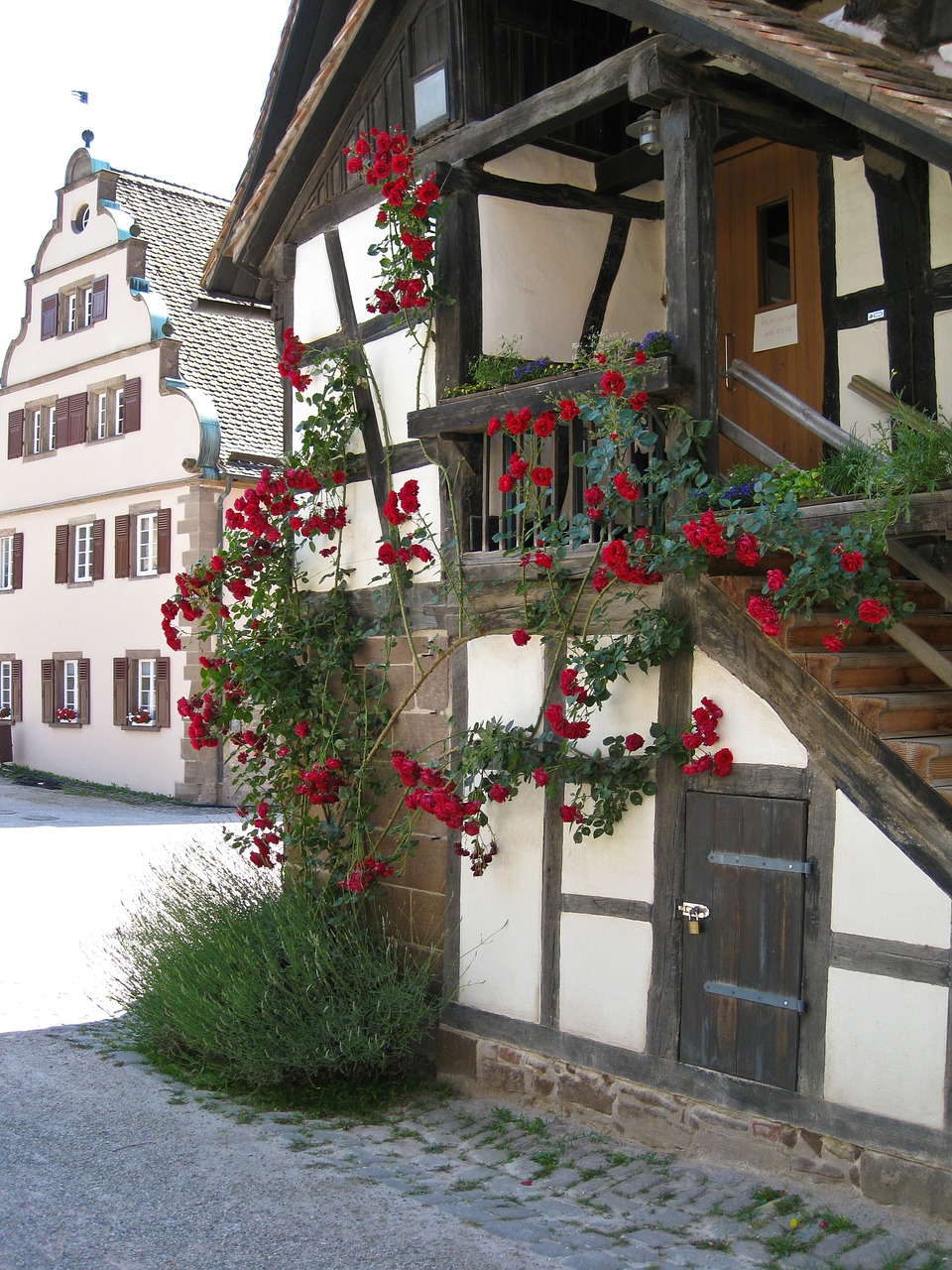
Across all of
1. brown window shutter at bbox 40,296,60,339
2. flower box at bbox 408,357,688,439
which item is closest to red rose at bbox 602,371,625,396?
flower box at bbox 408,357,688,439

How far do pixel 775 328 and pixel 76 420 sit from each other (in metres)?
16.8

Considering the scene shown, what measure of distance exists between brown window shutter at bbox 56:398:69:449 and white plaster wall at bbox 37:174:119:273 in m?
2.27

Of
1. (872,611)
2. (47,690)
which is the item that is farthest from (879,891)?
(47,690)

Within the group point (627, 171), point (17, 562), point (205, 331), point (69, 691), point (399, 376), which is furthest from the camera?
point (17, 562)

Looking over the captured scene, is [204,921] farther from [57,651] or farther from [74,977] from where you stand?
[57,651]

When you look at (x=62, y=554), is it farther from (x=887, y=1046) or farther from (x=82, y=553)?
(x=887, y=1046)

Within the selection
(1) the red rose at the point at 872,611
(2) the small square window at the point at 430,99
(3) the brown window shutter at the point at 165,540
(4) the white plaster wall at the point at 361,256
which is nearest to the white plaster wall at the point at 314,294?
(4) the white plaster wall at the point at 361,256

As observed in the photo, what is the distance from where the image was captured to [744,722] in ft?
19.1

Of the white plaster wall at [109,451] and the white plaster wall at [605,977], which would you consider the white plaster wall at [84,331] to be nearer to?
the white plaster wall at [109,451]

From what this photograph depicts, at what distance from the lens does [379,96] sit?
8062mm

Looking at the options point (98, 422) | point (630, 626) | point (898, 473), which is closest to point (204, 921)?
point (630, 626)

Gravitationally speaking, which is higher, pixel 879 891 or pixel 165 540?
pixel 165 540

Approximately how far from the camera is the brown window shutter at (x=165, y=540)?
1975 cm

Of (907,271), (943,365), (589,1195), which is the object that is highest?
(907,271)
